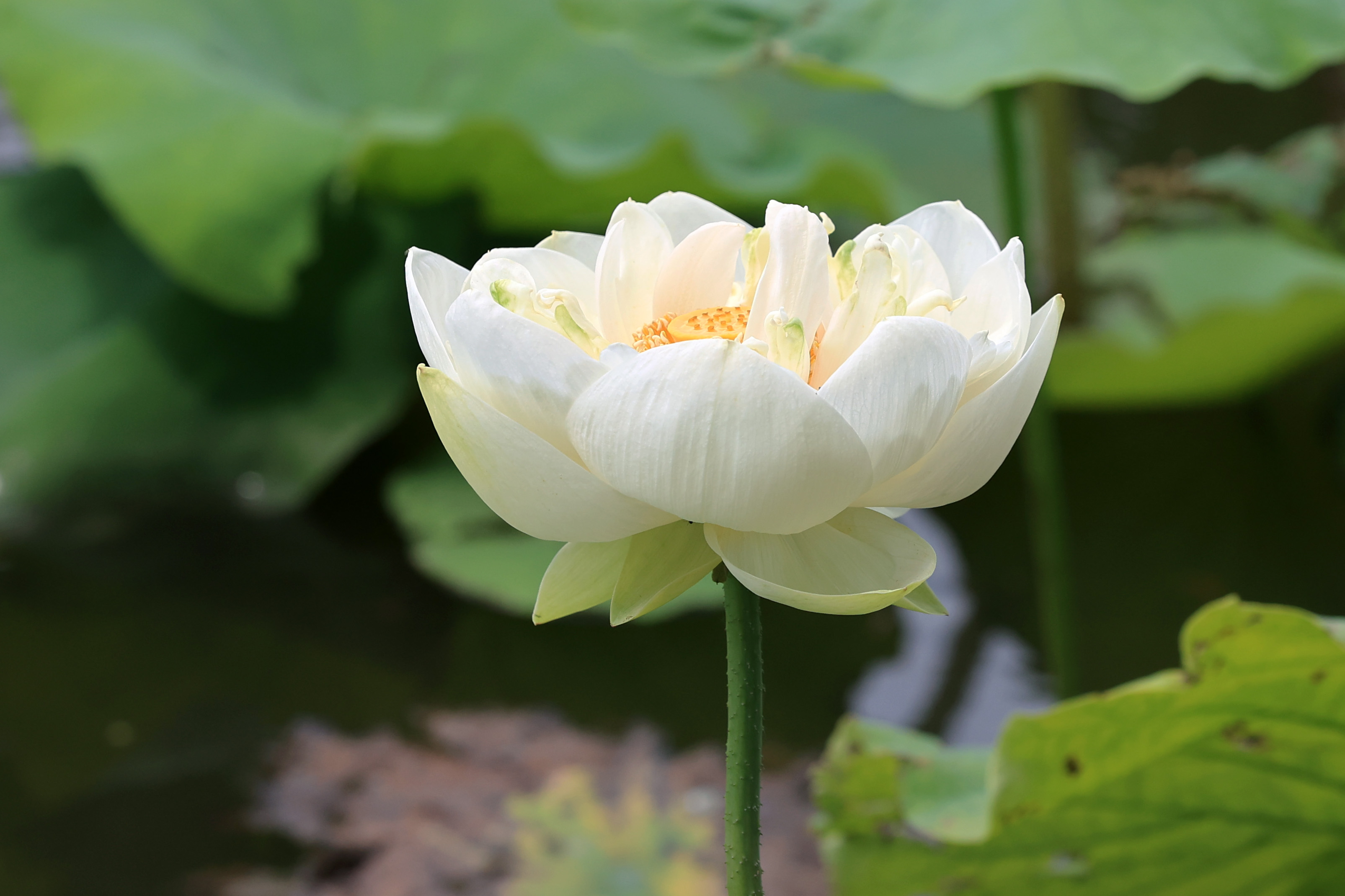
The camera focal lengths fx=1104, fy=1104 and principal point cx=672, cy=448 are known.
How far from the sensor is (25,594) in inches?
45.1

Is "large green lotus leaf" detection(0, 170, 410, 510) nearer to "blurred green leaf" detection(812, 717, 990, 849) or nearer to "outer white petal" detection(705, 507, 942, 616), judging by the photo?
"blurred green leaf" detection(812, 717, 990, 849)

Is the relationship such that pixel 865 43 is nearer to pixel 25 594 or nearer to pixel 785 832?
pixel 785 832

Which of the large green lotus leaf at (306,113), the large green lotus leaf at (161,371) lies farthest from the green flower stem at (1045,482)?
the large green lotus leaf at (161,371)

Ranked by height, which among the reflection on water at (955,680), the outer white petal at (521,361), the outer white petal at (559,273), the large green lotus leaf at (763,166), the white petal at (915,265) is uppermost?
the large green lotus leaf at (763,166)

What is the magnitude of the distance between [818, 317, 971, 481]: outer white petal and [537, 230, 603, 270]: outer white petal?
11 cm

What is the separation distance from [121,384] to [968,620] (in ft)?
3.24

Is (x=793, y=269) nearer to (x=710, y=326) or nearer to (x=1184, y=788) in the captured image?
(x=710, y=326)

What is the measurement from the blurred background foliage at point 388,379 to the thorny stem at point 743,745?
1.85 ft

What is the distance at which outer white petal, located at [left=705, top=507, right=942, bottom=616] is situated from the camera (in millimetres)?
231

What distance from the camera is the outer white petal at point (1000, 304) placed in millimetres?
258

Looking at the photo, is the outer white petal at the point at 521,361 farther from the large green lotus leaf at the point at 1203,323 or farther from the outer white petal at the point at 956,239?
the large green lotus leaf at the point at 1203,323

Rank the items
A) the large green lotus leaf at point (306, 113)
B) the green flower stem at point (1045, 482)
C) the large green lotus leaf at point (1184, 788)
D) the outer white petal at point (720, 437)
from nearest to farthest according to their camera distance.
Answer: the outer white petal at point (720, 437) → the large green lotus leaf at point (1184, 788) → the green flower stem at point (1045, 482) → the large green lotus leaf at point (306, 113)

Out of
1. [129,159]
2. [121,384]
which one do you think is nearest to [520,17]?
[129,159]

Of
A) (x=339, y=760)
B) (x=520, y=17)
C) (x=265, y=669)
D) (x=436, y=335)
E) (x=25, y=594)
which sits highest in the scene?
(x=520, y=17)
